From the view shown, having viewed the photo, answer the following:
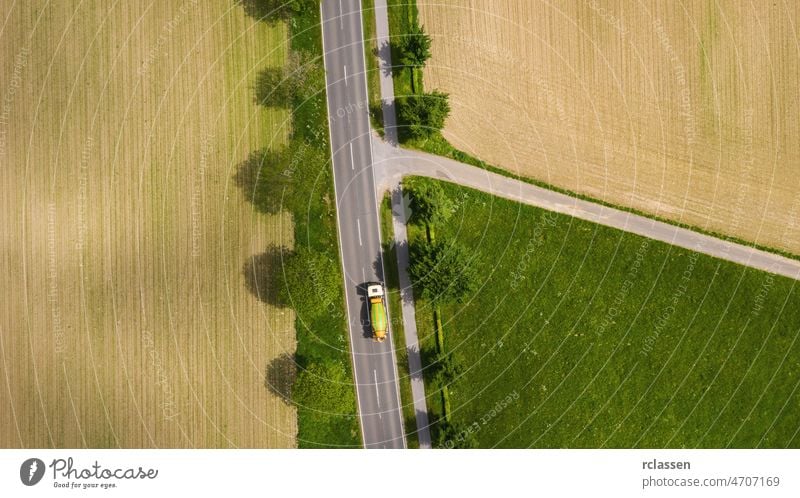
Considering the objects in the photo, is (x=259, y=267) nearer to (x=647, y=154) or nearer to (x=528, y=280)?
(x=528, y=280)

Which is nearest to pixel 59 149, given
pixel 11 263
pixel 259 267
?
pixel 11 263

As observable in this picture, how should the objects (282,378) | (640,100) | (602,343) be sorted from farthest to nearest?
(640,100), (602,343), (282,378)

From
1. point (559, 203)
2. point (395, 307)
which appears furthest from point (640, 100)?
point (395, 307)

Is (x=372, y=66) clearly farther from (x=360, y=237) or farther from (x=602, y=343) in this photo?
(x=602, y=343)

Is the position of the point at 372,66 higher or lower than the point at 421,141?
higher

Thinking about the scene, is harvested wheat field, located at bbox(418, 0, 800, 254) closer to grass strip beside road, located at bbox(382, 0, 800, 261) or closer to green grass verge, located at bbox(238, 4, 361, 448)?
grass strip beside road, located at bbox(382, 0, 800, 261)

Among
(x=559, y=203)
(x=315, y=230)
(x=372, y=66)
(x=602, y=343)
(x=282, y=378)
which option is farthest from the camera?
(x=559, y=203)
